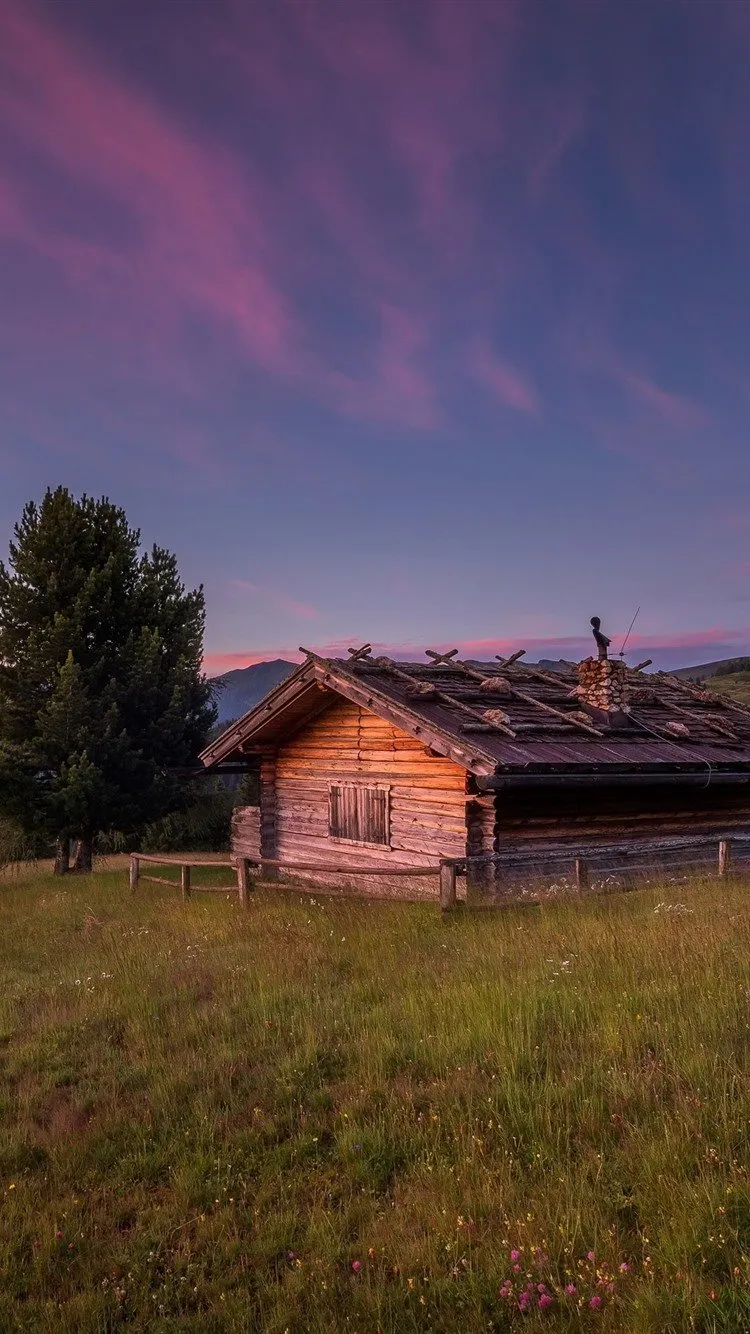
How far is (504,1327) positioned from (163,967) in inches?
264

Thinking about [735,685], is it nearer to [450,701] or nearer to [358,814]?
[358,814]

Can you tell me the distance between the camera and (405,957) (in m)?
8.27

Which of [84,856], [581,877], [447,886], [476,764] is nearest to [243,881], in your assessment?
[447,886]

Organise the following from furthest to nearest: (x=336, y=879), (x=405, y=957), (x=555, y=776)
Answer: (x=336, y=879)
(x=555, y=776)
(x=405, y=957)

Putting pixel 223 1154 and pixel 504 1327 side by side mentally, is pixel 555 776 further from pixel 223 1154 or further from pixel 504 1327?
pixel 504 1327

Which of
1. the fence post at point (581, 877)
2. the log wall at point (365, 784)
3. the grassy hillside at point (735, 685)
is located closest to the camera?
the fence post at point (581, 877)

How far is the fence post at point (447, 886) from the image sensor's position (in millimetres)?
10164

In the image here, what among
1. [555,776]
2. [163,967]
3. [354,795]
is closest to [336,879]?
[354,795]

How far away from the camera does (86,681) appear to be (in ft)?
70.1

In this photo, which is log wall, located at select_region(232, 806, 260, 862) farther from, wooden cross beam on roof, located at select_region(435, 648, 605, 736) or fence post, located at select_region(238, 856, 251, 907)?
wooden cross beam on roof, located at select_region(435, 648, 605, 736)

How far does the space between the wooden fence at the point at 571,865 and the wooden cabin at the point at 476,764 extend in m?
0.09

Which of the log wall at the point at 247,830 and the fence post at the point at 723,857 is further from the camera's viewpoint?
the log wall at the point at 247,830

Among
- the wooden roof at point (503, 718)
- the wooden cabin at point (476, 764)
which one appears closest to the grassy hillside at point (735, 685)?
the wooden roof at point (503, 718)

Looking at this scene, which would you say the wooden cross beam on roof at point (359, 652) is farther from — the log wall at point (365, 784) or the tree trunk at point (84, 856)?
the tree trunk at point (84, 856)
